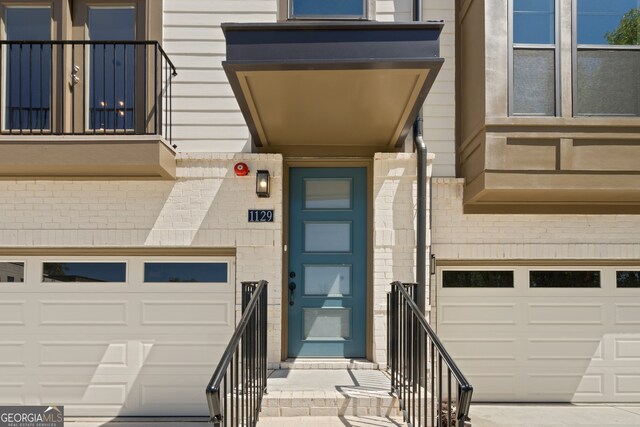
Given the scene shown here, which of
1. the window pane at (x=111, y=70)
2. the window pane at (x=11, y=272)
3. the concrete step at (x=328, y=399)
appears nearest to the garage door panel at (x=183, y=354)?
the concrete step at (x=328, y=399)

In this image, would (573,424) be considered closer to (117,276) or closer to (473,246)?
(473,246)

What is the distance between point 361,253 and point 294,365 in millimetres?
1439

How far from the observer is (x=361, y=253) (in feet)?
18.2

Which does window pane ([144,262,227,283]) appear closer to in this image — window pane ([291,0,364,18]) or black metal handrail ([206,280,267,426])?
black metal handrail ([206,280,267,426])

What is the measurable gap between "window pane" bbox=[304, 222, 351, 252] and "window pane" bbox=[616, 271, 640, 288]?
3.27 metres

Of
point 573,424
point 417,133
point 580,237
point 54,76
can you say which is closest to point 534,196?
point 580,237

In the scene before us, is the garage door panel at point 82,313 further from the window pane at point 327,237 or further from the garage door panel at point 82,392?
the window pane at point 327,237

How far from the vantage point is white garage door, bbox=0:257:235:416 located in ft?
18.2

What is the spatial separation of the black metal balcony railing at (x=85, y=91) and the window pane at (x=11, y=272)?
5.01 ft

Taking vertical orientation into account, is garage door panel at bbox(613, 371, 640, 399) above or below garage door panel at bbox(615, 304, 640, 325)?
below

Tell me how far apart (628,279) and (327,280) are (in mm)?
3608

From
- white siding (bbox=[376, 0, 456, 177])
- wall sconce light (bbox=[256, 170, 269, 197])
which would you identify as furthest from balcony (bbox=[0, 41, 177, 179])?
white siding (bbox=[376, 0, 456, 177])

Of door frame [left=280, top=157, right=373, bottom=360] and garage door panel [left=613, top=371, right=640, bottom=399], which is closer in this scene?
door frame [left=280, top=157, right=373, bottom=360]

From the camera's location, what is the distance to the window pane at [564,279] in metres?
5.79
